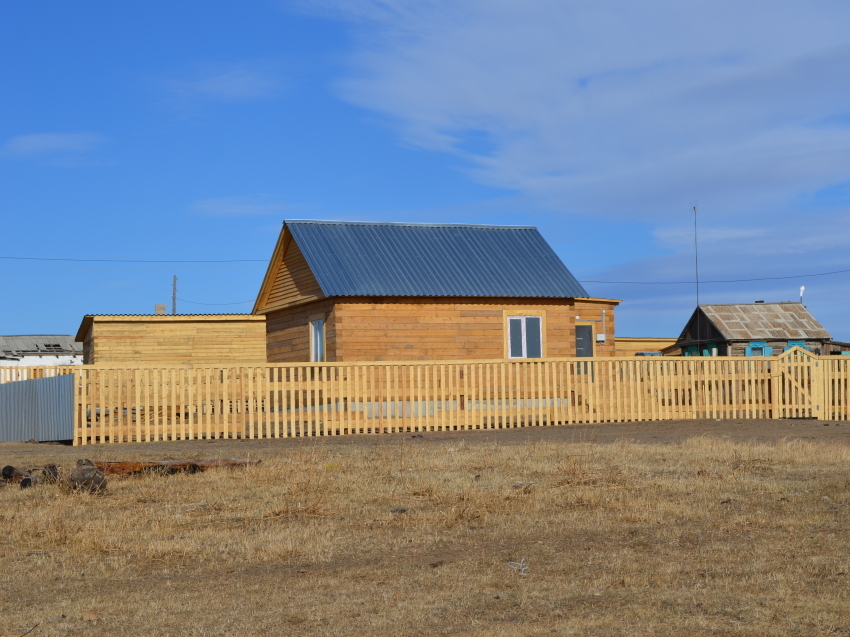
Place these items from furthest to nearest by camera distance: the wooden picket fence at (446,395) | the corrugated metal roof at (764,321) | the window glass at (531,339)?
1. the corrugated metal roof at (764,321)
2. the window glass at (531,339)
3. the wooden picket fence at (446,395)

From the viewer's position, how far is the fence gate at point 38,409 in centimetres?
1984

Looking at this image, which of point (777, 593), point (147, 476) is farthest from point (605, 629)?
point (147, 476)

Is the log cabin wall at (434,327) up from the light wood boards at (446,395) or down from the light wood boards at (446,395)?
up

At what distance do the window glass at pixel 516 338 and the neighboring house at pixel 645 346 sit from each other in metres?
21.7

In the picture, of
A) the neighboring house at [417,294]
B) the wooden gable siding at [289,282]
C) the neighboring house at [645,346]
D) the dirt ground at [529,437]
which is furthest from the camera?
the neighboring house at [645,346]

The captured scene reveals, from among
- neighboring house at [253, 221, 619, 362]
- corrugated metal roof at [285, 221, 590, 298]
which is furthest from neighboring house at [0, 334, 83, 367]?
corrugated metal roof at [285, 221, 590, 298]

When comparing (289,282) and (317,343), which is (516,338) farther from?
(289,282)

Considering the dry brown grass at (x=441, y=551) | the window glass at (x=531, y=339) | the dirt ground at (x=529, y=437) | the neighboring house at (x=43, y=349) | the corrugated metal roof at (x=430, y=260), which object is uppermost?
the corrugated metal roof at (x=430, y=260)

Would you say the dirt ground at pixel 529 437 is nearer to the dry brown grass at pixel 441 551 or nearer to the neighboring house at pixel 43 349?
the dry brown grass at pixel 441 551

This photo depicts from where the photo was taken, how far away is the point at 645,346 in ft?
160

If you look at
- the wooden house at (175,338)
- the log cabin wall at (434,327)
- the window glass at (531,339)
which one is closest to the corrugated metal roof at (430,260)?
the log cabin wall at (434,327)

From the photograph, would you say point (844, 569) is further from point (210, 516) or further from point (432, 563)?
point (210, 516)

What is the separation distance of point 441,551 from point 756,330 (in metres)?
35.1

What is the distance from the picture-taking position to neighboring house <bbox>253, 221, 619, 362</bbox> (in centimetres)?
2498
